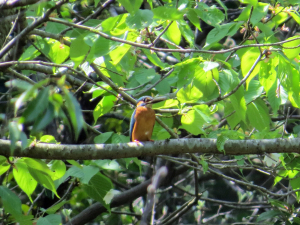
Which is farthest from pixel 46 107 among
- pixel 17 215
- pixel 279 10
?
pixel 279 10

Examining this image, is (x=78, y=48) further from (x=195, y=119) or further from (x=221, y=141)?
(x=221, y=141)

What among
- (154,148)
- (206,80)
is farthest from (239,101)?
(154,148)

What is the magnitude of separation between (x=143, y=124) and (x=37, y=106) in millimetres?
3245

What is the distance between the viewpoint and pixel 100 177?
3441 millimetres

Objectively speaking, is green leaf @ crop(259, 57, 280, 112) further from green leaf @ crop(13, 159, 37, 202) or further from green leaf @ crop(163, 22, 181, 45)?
green leaf @ crop(13, 159, 37, 202)

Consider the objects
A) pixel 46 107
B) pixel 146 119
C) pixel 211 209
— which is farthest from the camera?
pixel 211 209

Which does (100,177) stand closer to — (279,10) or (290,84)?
(290,84)

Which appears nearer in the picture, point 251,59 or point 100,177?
point 251,59

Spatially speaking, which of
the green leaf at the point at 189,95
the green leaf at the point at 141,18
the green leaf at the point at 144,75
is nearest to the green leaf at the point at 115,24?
→ the green leaf at the point at 141,18

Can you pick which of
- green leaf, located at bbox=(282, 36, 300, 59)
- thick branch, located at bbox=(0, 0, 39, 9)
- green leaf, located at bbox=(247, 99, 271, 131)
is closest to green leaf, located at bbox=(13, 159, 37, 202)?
thick branch, located at bbox=(0, 0, 39, 9)

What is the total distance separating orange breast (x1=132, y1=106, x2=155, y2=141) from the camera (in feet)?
15.0

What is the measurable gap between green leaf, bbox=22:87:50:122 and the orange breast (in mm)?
3182

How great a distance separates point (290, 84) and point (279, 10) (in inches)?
27.9

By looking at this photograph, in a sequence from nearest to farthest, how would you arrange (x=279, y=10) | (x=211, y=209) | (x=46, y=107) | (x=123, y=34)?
(x=46, y=107)
(x=123, y=34)
(x=279, y=10)
(x=211, y=209)
